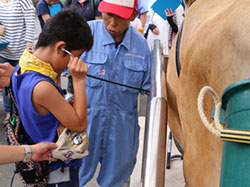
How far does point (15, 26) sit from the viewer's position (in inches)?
147

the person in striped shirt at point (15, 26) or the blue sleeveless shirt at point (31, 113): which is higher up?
the person in striped shirt at point (15, 26)

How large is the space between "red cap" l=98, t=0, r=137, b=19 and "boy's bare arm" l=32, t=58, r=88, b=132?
616 mm

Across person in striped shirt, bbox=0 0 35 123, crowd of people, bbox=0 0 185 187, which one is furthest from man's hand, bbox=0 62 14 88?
person in striped shirt, bbox=0 0 35 123

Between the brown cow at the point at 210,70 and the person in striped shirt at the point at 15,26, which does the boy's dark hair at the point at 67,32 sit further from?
the person in striped shirt at the point at 15,26

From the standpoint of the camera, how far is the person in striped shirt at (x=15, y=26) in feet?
12.1

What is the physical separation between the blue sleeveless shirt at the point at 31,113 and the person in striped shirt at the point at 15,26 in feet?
7.90

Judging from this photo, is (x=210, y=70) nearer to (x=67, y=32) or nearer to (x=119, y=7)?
(x=67, y=32)

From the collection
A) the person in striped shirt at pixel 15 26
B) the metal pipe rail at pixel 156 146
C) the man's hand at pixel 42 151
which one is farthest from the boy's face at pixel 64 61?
the person in striped shirt at pixel 15 26

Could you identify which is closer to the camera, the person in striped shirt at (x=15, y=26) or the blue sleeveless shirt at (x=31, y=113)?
the blue sleeveless shirt at (x=31, y=113)

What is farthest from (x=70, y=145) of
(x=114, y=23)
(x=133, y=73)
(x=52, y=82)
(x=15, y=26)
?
(x=15, y=26)

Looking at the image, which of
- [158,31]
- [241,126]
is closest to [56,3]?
[158,31]

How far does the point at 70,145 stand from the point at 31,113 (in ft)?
0.84

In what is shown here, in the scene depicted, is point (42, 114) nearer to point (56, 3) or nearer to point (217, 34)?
point (217, 34)

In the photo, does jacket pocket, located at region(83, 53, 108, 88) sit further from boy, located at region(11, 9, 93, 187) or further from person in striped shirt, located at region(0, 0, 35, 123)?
person in striped shirt, located at region(0, 0, 35, 123)
